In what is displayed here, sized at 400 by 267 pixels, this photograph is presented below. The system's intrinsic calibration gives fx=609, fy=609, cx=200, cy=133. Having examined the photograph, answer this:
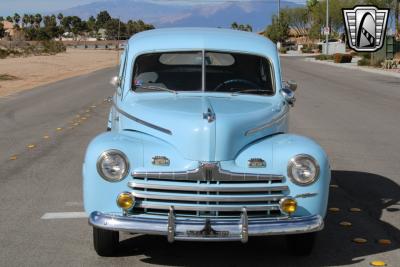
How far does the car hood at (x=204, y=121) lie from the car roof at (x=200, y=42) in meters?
0.66

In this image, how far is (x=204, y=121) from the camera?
15.2 feet

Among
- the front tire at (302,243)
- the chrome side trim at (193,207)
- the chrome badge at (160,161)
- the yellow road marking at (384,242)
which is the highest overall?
the chrome badge at (160,161)

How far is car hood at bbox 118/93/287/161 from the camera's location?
456cm

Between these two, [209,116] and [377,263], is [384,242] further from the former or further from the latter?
[209,116]

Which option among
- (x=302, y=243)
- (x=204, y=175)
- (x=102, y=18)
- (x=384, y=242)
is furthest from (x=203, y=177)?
(x=102, y=18)

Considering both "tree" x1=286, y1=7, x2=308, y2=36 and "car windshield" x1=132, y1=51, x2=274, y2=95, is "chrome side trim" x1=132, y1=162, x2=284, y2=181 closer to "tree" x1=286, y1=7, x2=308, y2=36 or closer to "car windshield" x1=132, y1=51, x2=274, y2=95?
"car windshield" x1=132, y1=51, x2=274, y2=95

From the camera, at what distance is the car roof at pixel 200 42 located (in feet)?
19.6

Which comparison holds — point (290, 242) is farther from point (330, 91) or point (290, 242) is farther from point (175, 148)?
point (330, 91)

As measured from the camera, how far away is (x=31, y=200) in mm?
→ 6691

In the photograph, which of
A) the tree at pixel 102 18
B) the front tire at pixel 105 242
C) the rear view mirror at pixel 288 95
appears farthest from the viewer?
the tree at pixel 102 18

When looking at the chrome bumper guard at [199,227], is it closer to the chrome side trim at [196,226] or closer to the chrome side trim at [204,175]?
the chrome side trim at [196,226]

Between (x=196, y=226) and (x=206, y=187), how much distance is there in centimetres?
29

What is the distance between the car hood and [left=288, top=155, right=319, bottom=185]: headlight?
0.43 meters

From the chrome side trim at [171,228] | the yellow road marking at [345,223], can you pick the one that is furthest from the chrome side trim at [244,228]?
the yellow road marking at [345,223]
